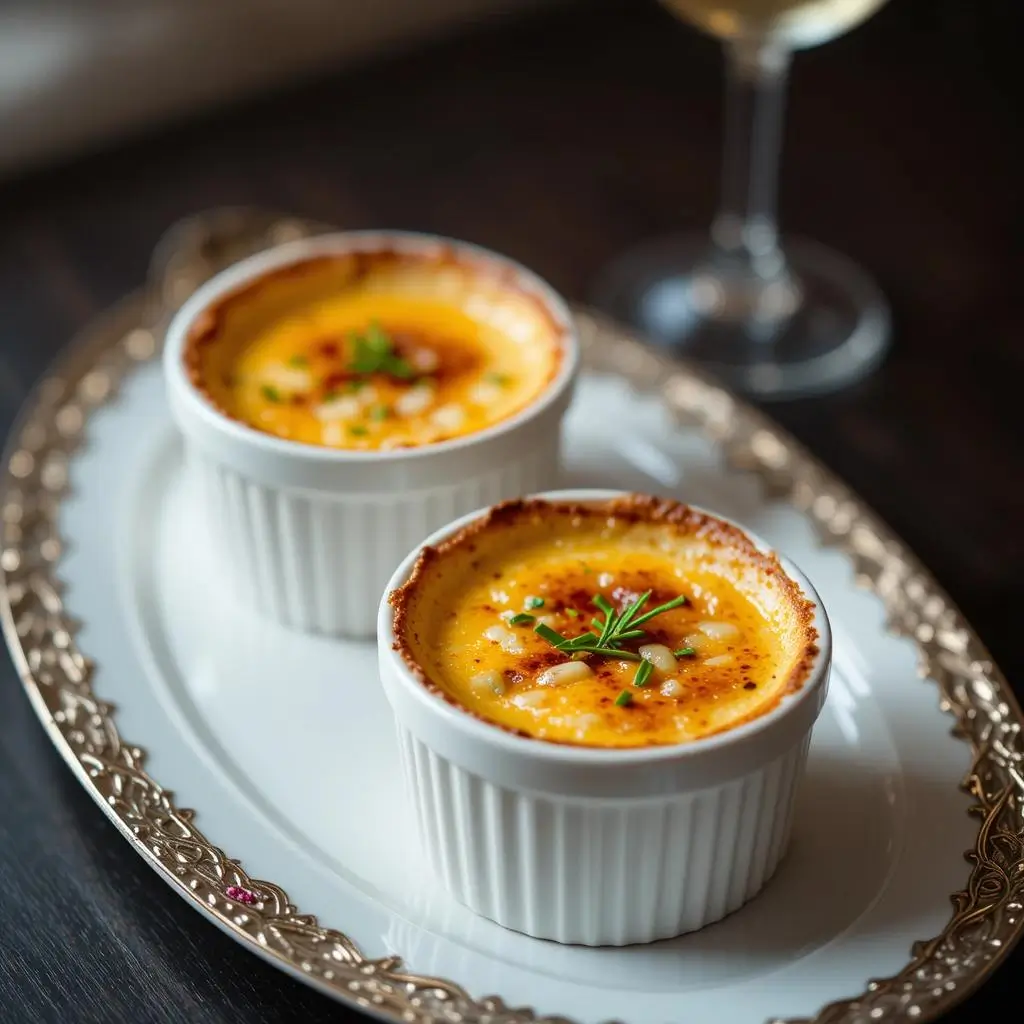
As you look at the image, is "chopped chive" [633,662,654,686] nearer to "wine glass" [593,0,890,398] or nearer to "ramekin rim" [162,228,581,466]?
"ramekin rim" [162,228,581,466]

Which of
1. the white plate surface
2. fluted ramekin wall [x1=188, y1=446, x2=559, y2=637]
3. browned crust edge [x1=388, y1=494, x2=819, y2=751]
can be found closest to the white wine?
the white plate surface

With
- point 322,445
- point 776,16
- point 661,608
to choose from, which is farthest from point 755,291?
point 661,608

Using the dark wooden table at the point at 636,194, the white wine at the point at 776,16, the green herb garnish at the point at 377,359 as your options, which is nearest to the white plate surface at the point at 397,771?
the dark wooden table at the point at 636,194

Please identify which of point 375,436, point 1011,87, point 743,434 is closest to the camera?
point 375,436

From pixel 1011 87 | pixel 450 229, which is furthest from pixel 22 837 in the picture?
pixel 1011 87

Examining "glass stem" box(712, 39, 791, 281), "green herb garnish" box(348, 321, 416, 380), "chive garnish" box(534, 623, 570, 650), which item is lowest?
"glass stem" box(712, 39, 791, 281)

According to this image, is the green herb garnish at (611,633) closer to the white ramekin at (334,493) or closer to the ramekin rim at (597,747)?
the ramekin rim at (597,747)

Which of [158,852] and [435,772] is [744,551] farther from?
[158,852]
